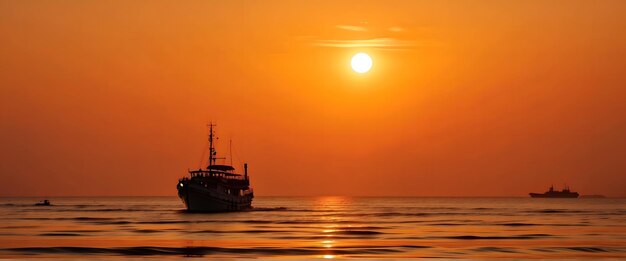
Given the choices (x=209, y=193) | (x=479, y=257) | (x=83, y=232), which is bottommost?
(x=479, y=257)

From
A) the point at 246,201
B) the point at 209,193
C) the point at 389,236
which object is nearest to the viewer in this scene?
the point at 389,236

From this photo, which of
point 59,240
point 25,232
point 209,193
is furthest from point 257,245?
point 209,193

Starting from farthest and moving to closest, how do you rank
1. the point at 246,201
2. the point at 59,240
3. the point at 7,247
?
the point at 246,201
the point at 59,240
the point at 7,247

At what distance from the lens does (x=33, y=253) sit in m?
60.8

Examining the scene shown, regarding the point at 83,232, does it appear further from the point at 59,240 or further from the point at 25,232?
the point at 59,240

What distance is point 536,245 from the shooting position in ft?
231

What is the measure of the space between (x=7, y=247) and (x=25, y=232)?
22.7 meters

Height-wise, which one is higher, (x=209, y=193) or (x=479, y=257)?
(x=209, y=193)

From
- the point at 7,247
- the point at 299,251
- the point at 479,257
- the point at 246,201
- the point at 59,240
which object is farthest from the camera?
the point at 246,201

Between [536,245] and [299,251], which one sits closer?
[299,251]

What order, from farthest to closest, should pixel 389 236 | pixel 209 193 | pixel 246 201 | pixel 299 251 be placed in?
1. pixel 246 201
2. pixel 209 193
3. pixel 389 236
4. pixel 299 251

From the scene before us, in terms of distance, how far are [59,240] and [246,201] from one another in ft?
355

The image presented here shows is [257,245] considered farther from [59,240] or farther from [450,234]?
[450,234]

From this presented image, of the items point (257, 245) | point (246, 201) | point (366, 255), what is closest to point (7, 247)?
point (257, 245)
